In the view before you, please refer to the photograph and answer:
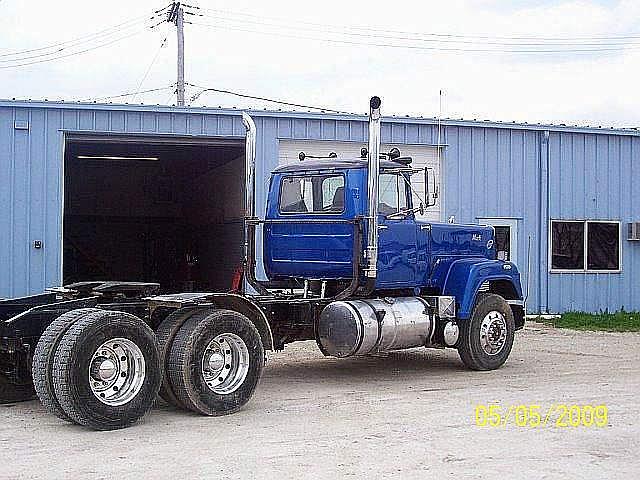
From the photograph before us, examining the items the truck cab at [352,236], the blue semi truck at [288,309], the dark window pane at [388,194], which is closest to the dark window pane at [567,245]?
the blue semi truck at [288,309]

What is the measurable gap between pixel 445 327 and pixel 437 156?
8.87 metres

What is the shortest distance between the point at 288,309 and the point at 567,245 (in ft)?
39.3

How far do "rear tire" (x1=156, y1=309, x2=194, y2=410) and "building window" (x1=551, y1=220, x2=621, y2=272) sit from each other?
13.4 metres

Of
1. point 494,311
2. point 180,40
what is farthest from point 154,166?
point 494,311

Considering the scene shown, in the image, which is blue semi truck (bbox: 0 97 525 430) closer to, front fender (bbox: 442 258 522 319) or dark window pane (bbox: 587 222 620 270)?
front fender (bbox: 442 258 522 319)

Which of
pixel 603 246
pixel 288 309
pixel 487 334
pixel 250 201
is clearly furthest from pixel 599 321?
pixel 288 309

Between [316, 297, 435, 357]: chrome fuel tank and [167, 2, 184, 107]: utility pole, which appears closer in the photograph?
[316, 297, 435, 357]: chrome fuel tank

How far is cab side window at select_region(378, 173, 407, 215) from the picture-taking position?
11.9 meters

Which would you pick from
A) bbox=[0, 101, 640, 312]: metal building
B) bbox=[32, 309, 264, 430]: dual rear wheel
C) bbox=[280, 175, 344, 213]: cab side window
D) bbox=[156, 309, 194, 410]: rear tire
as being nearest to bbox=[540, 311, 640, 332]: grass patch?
bbox=[0, 101, 640, 312]: metal building

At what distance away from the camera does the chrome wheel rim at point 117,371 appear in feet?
28.6

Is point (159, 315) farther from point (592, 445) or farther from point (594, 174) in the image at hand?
point (594, 174)

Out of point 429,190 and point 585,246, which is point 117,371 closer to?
point 429,190

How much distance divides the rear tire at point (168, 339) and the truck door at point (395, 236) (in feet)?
9.84

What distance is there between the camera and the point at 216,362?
9.66 m
